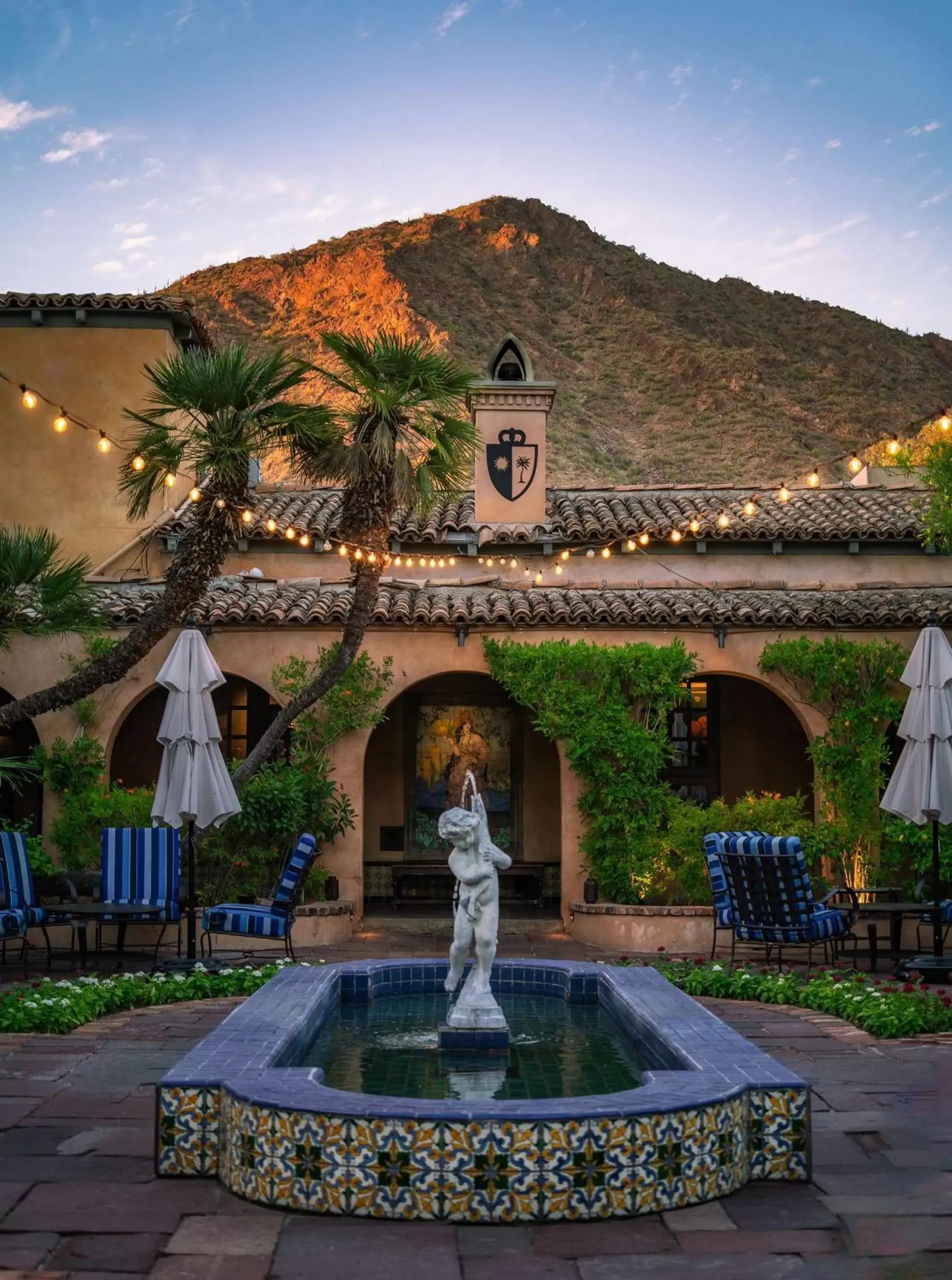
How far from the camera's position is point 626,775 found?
1427cm

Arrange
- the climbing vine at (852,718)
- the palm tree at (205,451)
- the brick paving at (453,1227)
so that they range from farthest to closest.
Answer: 1. the climbing vine at (852,718)
2. the palm tree at (205,451)
3. the brick paving at (453,1227)

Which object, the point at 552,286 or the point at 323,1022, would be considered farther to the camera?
the point at 552,286

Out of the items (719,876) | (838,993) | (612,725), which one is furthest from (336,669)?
(838,993)

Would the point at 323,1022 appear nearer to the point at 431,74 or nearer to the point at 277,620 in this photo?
the point at 277,620

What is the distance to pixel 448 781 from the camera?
17.2 m

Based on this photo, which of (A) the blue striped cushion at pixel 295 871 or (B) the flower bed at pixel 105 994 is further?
(A) the blue striped cushion at pixel 295 871

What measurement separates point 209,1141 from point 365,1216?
819 mm

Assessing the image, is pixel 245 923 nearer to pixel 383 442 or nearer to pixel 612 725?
pixel 383 442

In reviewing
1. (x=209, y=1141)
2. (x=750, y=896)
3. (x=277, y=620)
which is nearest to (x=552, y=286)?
(x=277, y=620)

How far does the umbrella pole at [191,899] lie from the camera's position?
1059 centimetres

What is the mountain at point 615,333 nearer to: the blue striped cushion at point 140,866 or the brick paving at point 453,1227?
the blue striped cushion at point 140,866

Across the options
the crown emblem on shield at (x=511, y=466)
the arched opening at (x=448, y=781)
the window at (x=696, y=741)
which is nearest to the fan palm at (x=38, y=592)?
the arched opening at (x=448, y=781)

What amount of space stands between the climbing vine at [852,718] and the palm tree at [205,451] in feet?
18.9

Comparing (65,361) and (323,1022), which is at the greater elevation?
(65,361)
